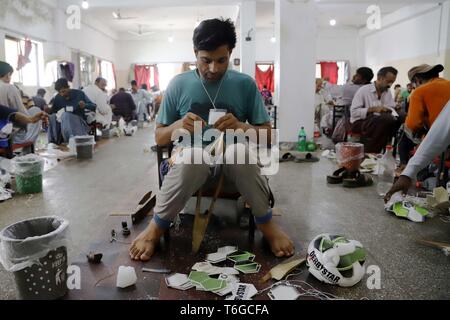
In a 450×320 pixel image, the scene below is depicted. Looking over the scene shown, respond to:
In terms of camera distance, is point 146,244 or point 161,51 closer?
point 146,244

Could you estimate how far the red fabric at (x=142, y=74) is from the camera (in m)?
13.9

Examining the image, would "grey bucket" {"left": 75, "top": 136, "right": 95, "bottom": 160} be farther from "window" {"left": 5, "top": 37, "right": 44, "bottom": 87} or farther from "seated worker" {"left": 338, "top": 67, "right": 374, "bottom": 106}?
"window" {"left": 5, "top": 37, "right": 44, "bottom": 87}

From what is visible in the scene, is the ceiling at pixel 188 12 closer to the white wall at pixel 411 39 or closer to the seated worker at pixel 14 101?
the white wall at pixel 411 39

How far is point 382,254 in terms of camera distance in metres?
1.80

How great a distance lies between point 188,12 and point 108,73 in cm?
443

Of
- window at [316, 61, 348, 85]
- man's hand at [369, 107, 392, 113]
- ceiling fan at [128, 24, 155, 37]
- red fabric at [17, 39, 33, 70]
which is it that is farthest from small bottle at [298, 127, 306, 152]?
ceiling fan at [128, 24, 155, 37]

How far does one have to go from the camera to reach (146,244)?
68.7 inches

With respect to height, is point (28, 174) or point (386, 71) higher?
point (386, 71)

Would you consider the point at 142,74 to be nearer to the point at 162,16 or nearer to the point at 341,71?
the point at 162,16

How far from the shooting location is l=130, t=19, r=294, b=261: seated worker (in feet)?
5.57

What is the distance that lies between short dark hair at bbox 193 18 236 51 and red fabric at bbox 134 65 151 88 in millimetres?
12710

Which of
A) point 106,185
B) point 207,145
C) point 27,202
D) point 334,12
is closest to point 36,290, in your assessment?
point 207,145

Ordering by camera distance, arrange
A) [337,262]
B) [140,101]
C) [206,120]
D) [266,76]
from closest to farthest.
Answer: [337,262] < [206,120] < [140,101] < [266,76]

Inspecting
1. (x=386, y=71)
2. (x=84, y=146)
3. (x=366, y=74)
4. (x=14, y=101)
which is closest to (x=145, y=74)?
(x=84, y=146)
